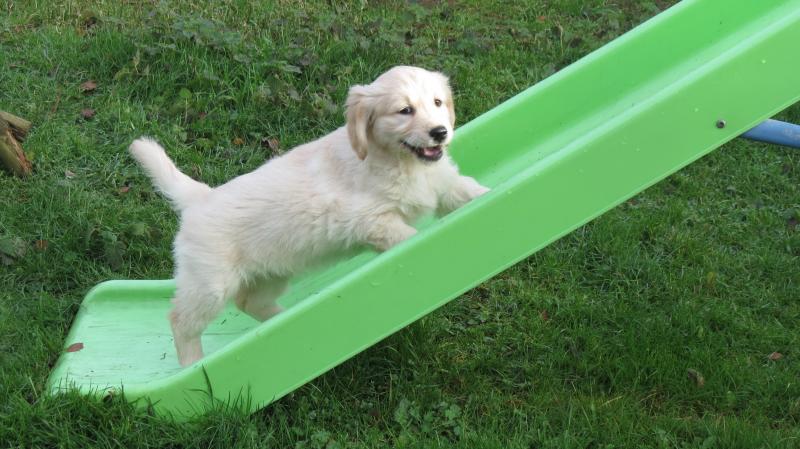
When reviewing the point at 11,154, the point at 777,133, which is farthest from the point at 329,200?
the point at 11,154

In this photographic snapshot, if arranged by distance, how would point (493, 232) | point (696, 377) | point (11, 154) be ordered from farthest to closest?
point (11, 154) < point (696, 377) < point (493, 232)

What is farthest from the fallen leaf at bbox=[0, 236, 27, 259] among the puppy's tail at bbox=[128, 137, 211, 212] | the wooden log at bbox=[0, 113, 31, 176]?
the puppy's tail at bbox=[128, 137, 211, 212]

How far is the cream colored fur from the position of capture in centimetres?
307

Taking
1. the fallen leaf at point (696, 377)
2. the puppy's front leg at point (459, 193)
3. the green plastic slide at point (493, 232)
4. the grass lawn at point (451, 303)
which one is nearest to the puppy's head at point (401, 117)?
the puppy's front leg at point (459, 193)

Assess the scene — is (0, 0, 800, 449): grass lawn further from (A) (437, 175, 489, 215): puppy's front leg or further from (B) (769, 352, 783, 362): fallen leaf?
(A) (437, 175, 489, 215): puppy's front leg

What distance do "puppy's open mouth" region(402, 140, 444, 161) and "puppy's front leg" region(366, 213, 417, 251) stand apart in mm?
252

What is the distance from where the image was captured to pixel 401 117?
119 inches

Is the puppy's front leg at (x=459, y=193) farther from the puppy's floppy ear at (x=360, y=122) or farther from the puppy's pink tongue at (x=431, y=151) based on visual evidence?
the puppy's floppy ear at (x=360, y=122)

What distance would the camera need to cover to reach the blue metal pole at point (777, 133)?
310 centimetres

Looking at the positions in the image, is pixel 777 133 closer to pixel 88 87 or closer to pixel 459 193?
pixel 459 193

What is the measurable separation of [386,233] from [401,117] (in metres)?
0.40

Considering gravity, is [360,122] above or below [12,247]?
above

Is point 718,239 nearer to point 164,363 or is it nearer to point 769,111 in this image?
point 769,111

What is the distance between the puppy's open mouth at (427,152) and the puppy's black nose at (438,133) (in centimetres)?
6
